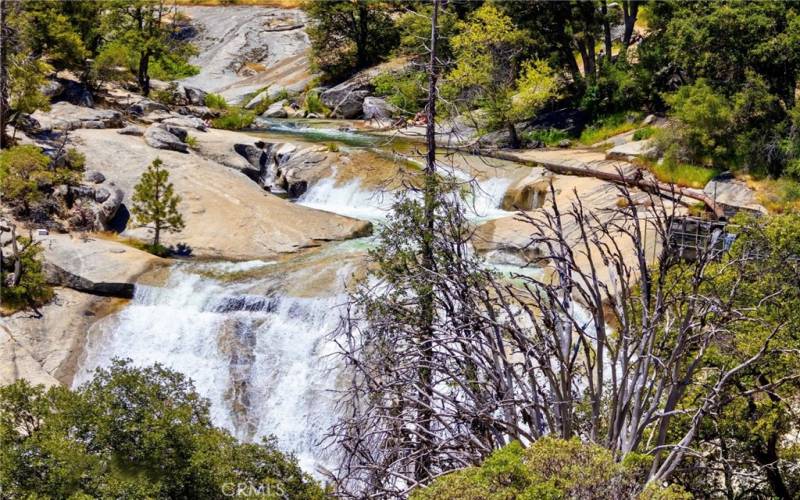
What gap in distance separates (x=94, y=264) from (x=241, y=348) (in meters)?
5.43

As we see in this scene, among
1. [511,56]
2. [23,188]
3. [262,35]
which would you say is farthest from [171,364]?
[262,35]

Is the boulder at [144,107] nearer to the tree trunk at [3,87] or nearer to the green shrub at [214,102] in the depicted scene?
the green shrub at [214,102]

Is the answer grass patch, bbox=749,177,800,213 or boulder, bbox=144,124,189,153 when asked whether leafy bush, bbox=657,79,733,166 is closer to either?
grass patch, bbox=749,177,800,213

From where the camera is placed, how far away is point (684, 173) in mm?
29359

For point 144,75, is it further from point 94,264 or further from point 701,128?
point 701,128

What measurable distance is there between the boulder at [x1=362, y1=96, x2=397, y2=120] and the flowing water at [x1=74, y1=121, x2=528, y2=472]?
23.3 metres

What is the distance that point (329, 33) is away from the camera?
5641 cm

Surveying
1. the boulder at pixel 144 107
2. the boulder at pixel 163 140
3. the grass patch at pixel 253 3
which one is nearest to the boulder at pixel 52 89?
the boulder at pixel 144 107

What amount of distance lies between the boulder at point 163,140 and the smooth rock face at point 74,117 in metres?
2.34

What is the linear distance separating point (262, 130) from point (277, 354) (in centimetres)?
2542

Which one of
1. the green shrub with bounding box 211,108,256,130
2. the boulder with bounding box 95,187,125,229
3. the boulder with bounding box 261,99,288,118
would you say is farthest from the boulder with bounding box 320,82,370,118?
the boulder with bounding box 95,187,125,229

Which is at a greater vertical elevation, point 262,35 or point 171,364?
point 262,35

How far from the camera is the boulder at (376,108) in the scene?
152ft

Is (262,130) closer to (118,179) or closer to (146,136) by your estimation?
(146,136)
